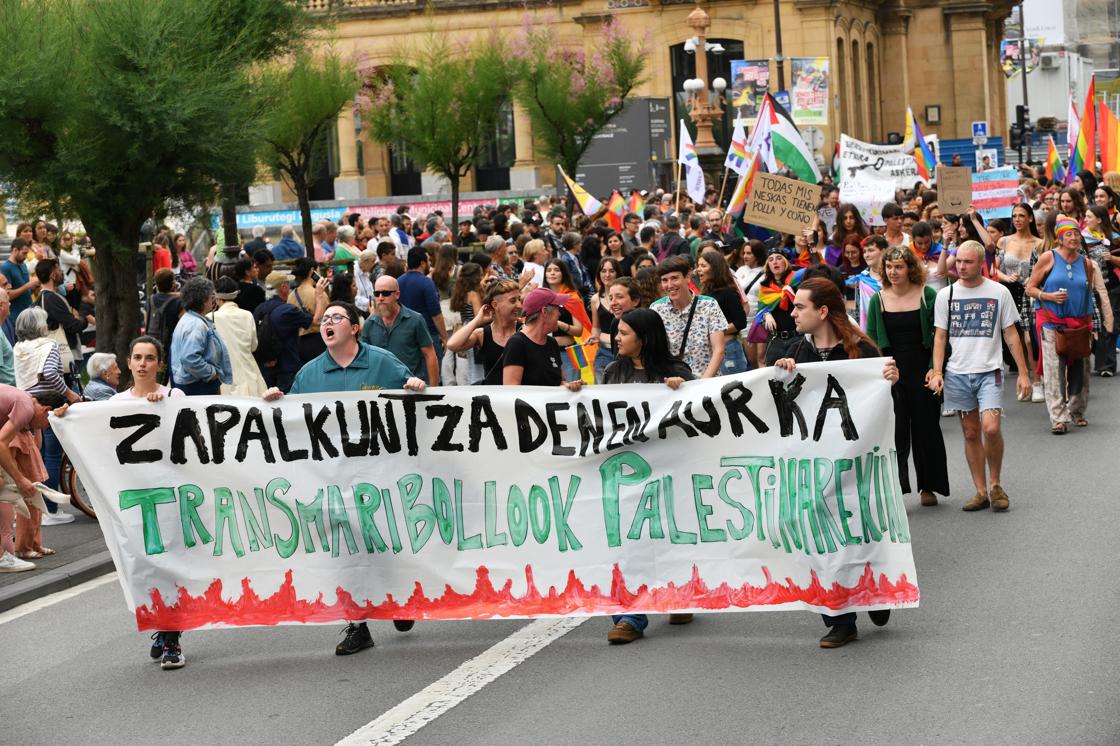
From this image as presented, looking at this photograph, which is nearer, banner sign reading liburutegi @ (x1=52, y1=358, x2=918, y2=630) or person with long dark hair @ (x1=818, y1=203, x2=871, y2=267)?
banner sign reading liburutegi @ (x1=52, y1=358, x2=918, y2=630)

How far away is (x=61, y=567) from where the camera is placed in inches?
419

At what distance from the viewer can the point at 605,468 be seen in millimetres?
7938

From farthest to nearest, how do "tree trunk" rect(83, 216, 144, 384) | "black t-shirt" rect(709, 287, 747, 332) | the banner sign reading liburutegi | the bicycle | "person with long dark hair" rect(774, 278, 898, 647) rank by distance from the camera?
"tree trunk" rect(83, 216, 144, 384), the bicycle, "black t-shirt" rect(709, 287, 747, 332), "person with long dark hair" rect(774, 278, 898, 647), the banner sign reading liburutegi

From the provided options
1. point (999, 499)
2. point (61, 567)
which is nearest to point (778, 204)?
point (999, 499)

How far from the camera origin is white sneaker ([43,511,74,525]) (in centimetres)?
1250

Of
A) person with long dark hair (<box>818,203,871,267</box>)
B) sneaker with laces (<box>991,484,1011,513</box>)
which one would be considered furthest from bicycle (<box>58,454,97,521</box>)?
person with long dark hair (<box>818,203,871,267</box>)

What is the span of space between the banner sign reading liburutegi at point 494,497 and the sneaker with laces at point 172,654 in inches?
3.2

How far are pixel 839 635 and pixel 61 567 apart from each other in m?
5.34

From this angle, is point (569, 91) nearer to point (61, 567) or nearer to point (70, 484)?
point (70, 484)

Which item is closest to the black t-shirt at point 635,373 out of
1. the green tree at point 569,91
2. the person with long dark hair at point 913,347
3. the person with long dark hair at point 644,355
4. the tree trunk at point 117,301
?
the person with long dark hair at point 644,355

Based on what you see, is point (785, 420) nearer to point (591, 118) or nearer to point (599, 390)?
point (599, 390)

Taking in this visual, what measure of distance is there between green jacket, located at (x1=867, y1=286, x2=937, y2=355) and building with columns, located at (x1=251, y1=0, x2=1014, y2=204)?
40354 mm

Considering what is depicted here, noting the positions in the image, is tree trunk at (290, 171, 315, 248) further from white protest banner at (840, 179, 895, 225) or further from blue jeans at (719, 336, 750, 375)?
blue jeans at (719, 336, 750, 375)

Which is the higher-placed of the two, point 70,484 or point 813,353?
point 813,353
